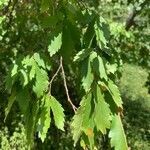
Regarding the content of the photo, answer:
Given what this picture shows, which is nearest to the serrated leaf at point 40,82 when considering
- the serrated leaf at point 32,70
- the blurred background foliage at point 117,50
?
the serrated leaf at point 32,70

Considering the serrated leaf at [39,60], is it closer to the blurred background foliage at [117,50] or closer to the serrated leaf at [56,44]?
the serrated leaf at [56,44]

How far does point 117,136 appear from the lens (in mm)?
1428

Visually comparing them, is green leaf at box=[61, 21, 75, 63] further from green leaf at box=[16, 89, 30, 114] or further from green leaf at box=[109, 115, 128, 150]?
green leaf at box=[109, 115, 128, 150]

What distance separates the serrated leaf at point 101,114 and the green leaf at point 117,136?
0.15ft

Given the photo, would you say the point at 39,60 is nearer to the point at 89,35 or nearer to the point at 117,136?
the point at 89,35

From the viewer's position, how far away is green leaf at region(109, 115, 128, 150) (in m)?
1.41

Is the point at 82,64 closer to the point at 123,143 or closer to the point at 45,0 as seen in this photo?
the point at 123,143

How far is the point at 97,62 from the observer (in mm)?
1496

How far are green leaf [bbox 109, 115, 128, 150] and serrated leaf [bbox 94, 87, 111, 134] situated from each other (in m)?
0.05

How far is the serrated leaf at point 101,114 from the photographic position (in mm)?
1379

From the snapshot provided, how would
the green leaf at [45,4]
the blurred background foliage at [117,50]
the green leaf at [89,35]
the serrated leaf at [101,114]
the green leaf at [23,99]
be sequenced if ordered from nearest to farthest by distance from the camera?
1. the serrated leaf at [101,114]
2. the green leaf at [23,99]
3. the green leaf at [89,35]
4. the green leaf at [45,4]
5. the blurred background foliage at [117,50]

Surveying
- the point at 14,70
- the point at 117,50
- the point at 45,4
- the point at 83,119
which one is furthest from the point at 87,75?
the point at 117,50

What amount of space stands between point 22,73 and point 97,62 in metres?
0.27

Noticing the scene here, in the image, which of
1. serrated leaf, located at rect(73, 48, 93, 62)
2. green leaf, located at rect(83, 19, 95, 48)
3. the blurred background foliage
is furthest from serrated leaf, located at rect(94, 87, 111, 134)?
the blurred background foliage
